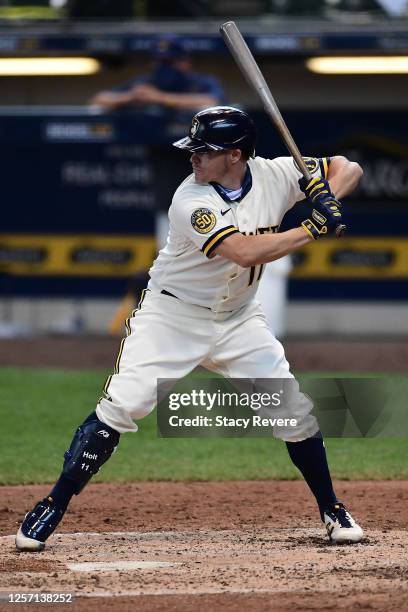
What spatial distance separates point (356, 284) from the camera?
43.3 ft

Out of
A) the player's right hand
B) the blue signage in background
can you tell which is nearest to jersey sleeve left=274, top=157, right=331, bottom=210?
the player's right hand

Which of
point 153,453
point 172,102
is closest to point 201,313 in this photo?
point 153,453

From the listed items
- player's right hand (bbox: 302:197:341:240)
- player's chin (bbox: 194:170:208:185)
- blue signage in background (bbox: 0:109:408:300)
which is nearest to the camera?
player's right hand (bbox: 302:197:341:240)

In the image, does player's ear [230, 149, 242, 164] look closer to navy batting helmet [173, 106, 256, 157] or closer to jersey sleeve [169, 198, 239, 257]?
navy batting helmet [173, 106, 256, 157]

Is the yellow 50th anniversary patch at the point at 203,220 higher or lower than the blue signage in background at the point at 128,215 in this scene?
higher

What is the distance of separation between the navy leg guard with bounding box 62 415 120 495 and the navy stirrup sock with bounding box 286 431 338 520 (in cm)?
68

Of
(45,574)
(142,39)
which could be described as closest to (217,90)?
(142,39)

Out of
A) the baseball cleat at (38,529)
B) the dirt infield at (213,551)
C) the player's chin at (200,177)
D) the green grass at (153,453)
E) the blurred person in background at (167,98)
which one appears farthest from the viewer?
the blurred person in background at (167,98)

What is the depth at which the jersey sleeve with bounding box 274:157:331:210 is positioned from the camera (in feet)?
15.5

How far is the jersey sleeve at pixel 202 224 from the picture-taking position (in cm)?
443

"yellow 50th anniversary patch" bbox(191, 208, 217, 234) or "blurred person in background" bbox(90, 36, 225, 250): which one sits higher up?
"yellow 50th anniversary patch" bbox(191, 208, 217, 234)

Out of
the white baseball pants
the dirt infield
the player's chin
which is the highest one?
the player's chin

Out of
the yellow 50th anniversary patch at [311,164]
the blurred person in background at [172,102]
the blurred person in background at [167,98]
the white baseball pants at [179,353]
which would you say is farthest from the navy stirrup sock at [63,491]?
the blurred person in background at [167,98]

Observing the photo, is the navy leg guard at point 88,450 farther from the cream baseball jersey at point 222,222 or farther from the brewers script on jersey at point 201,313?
the cream baseball jersey at point 222,222
